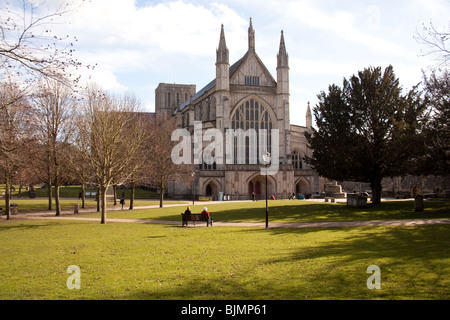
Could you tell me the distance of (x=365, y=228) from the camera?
18.0 meters

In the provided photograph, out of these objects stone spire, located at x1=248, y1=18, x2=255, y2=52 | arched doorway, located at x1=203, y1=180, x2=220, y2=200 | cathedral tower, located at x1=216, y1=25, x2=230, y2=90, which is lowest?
arched doorway, located at x1=203, y1=180, x2=220, y2=200

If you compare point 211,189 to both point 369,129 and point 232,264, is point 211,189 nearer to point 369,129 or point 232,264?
point 369,129

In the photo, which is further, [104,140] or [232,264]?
[104,140]

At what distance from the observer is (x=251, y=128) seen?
57.7 metres

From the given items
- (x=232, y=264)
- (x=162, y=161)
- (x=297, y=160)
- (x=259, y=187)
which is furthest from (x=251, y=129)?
(x=232, y=264)

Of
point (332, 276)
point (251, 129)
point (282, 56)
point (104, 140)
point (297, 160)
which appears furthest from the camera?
point (297, 160)

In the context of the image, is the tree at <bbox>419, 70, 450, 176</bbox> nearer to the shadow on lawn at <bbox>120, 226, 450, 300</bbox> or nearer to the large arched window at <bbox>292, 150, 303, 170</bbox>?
the shadow on lawn at <bbox>120, 226, 450, 300</bbox>

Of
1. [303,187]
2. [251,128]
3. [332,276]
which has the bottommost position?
[303,187]

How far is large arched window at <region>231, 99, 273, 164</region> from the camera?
56.7 meters

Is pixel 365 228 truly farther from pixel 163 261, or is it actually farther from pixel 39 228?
pixel 39 228

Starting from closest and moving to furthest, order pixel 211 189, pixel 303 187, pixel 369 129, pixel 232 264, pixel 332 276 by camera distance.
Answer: pixel 332 276, pixel 232 264, pixel 369 129, pixel 211 189, pixel 303 187

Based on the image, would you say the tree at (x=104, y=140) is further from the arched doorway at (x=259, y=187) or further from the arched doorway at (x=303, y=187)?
the arched doorway at (x=303, y=187)

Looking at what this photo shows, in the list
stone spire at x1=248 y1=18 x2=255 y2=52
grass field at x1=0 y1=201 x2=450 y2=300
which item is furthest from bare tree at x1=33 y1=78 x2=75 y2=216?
stone spire at x1=248 y1=18 x2=255 y2=52

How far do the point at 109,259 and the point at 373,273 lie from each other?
7.44 m
